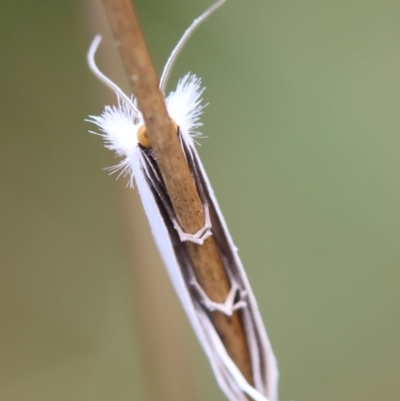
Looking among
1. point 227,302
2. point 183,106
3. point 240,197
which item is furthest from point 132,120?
point 240,197

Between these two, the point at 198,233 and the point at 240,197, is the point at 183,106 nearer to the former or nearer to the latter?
the point at 198,233

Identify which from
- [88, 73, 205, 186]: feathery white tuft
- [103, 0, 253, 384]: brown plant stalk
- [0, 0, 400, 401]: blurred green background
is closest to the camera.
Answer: [103, 0, 253, 384]: brown plant stalk

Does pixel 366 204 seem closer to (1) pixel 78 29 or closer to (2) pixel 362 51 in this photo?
(2) pixel 362 51

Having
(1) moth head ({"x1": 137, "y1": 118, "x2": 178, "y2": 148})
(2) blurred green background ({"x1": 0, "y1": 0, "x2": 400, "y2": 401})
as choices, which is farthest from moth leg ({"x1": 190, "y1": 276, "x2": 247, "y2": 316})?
(2) blurred green background ({"x1": 0, "y1": 0, "x2": 400, "y2": 401})

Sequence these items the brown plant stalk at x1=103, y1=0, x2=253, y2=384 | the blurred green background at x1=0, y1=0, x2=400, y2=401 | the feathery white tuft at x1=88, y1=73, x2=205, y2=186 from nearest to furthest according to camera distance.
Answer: the brown plant stalk at x1=103, y1=0, x2=253, y2=384 < the feathery white tuft at x1=88, y1=73, x2=205, y2=186 < the blurred green background at x1=0, y1=0, x2=400, y2=401

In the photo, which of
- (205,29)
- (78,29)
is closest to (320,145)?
(205,29)

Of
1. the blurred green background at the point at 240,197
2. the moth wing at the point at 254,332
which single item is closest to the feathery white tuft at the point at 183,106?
the moth wing at the point at 254,332

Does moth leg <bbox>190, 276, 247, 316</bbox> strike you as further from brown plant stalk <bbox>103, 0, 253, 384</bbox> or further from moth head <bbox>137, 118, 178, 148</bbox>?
moth head <bbox>137, 118, 178, 148</bbox>
